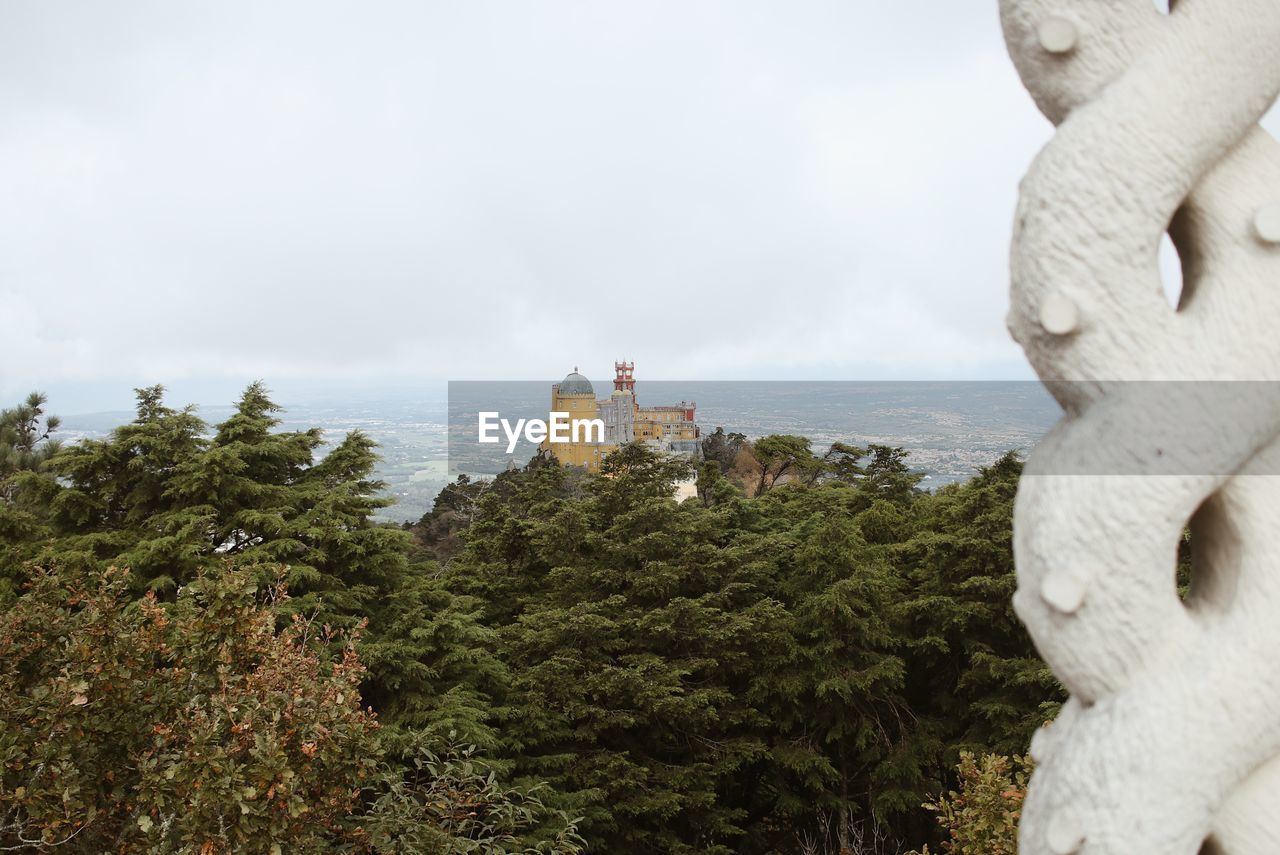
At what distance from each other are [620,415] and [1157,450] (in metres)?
39.4

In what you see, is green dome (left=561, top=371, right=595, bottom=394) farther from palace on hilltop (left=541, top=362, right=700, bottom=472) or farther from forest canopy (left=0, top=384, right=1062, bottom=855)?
forest canopy (left=0, top=384, right=1062, bottom=855)

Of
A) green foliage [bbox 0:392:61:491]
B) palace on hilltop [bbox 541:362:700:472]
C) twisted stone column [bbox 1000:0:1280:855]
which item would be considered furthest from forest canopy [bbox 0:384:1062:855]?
palace on hilltop [bbox 541:362:700:472]

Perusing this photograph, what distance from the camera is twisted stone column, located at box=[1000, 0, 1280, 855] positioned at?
4.17 ft

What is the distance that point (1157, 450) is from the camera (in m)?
1.28

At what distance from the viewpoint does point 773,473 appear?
81.7 feet

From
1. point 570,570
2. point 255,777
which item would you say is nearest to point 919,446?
point 570,570

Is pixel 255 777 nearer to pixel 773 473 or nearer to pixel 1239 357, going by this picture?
pixel 1239 357

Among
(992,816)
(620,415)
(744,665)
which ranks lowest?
(744,665)

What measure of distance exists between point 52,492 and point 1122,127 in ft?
37.7

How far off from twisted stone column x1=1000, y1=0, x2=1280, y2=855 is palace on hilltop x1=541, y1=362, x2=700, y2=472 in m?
33.7

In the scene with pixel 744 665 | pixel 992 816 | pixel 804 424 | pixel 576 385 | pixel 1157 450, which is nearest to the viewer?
pixel 1157 450

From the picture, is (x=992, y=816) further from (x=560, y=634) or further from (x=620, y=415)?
(x=620, y=415)

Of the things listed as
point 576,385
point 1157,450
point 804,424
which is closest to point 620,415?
point 576,385

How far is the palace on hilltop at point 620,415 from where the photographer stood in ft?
122
